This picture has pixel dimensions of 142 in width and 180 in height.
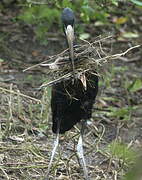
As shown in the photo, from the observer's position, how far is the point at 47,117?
5.90 m

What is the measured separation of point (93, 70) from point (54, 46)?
4169 millimetres

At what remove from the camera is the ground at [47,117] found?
4895mm

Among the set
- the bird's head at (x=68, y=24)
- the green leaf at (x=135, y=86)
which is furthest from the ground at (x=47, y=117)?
the bird's head at (x=68, y=24)

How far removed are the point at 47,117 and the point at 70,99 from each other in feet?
5.89

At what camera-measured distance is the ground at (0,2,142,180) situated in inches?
193

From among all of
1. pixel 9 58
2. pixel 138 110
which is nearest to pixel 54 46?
pixel 9 58

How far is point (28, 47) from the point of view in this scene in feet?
26.3

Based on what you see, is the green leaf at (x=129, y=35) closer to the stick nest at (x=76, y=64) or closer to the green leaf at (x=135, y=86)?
the green leaf at (x=135, y=86)

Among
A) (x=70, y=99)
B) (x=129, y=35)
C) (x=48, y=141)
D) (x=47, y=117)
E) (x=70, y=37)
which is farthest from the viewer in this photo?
(x=129, y=35)

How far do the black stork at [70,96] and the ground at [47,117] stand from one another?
1.11 feet

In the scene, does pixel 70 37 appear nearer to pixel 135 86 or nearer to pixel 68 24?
pixel 68 24

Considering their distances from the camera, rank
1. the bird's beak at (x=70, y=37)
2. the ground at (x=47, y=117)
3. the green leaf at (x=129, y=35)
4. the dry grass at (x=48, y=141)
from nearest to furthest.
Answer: the bird's beak at (x=70, y=37) → the dry grass at (x=48, y=141) → the ground at (x=47, y=117) → the green leaf at (x=129, y=35)

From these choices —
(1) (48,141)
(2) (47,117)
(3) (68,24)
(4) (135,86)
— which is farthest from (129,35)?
Result: (3) (68,24)

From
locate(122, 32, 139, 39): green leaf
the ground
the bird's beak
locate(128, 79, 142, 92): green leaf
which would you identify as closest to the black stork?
the bird's beak
